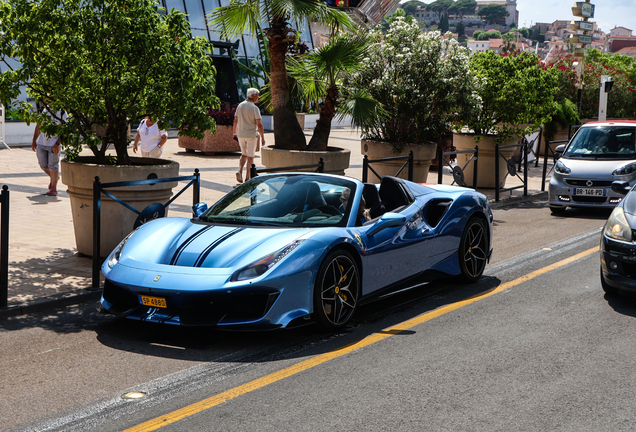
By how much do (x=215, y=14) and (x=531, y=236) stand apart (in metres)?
6.13

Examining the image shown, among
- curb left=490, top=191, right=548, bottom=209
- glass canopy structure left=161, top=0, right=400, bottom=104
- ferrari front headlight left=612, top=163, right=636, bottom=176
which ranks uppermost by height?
glass canopy structure left=161, top=0, right=400, bottom=104

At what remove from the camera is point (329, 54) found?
11930 mm

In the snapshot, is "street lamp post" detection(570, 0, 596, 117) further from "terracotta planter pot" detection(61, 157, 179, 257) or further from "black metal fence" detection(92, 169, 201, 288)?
"black metal fence" detection(92, 169, 201, 288)

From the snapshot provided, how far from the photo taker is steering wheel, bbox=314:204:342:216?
6410 millimetres

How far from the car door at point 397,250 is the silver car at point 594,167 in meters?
7.41

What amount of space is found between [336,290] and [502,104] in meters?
11.8

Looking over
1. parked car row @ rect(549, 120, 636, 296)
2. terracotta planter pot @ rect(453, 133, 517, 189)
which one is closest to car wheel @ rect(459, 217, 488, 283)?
parked car row @ rect(549, 120, 636, 296)

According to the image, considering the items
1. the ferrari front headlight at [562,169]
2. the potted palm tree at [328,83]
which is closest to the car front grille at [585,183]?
the ferrari front headlight at [562,169]

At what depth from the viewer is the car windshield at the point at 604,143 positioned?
46.5ft

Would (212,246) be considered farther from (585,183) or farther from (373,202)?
(585,183)

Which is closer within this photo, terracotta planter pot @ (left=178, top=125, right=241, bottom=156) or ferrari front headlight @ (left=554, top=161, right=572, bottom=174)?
ferrari front headlight @ (left=554, top=161, right=572, bottom=174)

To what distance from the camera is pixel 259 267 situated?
5434 mm

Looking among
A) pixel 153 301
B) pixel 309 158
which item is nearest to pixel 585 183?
pixel 309 158

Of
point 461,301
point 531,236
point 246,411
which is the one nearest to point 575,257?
point 531,236
